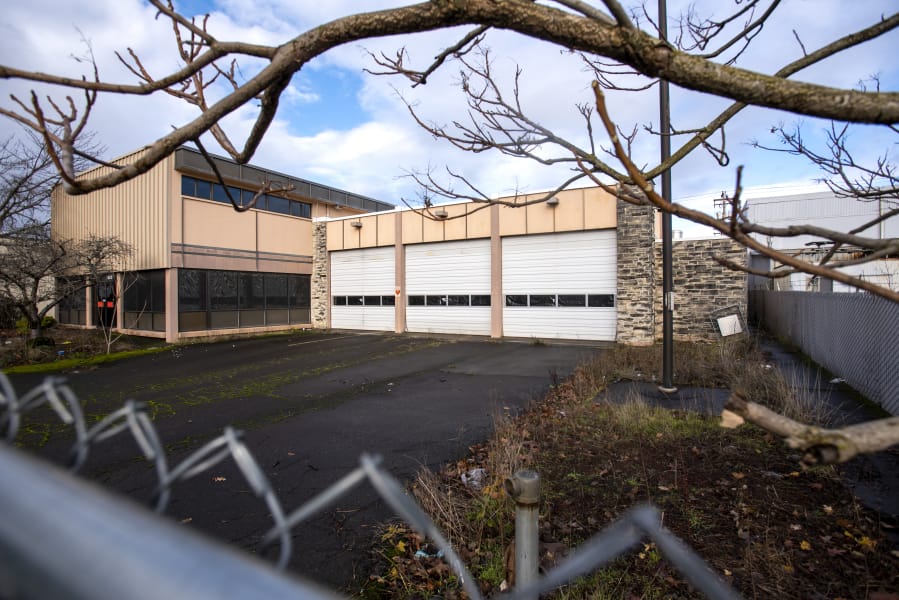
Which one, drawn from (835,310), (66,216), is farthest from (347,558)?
(66,216)

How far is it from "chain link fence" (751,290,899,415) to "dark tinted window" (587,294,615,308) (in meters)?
5.01

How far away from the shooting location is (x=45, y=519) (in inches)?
22.2

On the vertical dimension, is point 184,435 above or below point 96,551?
below

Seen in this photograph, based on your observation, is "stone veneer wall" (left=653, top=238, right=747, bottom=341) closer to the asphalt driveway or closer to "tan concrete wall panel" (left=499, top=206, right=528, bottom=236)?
the asphalt driveway

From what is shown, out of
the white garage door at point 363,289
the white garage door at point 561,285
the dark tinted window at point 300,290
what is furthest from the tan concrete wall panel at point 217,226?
the white garage door at point 561,285

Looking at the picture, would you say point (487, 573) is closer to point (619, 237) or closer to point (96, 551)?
point (96, 551)

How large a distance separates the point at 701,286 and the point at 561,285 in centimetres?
440

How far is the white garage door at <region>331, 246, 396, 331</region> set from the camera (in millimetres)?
21109

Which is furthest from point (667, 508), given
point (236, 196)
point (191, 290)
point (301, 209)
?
point (301, 209)

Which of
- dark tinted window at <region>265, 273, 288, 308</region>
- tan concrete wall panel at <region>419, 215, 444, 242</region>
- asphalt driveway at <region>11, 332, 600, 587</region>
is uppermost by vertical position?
tan concrete wall panel at <region>419, 215, 444, 242</region>

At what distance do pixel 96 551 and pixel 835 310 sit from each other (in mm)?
11916

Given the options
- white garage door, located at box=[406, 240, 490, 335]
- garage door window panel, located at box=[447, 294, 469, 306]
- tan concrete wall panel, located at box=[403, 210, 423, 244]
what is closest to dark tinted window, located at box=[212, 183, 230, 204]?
tan concrete wall panel, located at box=[403, 210, 423, 244]

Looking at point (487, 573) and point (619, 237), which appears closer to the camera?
point (487, 573)

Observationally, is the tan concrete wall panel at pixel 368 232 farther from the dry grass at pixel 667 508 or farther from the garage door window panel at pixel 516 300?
the dry grass at pixel 667 508
